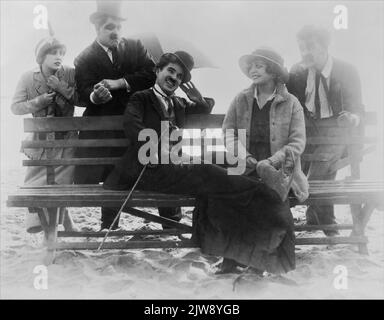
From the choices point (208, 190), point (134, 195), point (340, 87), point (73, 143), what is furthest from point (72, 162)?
point (340, 87)

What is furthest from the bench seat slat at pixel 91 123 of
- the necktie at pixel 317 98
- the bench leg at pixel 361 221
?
the bench leg at pixel 361 221

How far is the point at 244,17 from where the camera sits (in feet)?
14.0

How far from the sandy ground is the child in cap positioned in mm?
638

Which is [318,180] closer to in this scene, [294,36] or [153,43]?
[294,36]

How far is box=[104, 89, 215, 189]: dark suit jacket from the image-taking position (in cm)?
403

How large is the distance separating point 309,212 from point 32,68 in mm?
3053

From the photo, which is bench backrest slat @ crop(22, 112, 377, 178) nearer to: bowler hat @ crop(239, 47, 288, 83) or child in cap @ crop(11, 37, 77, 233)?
child in cap @ crop(11, 37, 77, 233)

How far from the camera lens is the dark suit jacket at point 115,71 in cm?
439

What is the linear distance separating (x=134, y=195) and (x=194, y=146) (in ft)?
2.39

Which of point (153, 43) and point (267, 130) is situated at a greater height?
point (153, 43)

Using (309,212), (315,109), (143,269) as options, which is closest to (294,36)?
(315,109)

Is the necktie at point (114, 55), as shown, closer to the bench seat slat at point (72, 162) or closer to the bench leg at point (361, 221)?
Result: the bench seat slat at point (72, 162)

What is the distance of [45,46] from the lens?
4.38 m
